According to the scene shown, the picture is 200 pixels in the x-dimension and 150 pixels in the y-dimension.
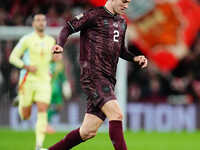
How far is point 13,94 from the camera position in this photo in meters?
16.6

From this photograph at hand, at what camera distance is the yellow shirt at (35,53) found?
37.1ft

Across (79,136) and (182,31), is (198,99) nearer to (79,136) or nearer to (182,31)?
(182,31)

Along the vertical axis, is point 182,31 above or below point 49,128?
above

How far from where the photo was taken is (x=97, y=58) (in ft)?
26.3

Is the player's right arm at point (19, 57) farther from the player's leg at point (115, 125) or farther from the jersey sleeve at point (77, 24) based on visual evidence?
the player's leg at point (115, 125)

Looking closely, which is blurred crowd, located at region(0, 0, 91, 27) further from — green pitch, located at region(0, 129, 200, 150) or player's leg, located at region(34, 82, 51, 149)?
player's leg, located at region(34, 82, 51, 149)

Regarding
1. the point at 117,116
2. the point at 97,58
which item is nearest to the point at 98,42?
the point at 97,58

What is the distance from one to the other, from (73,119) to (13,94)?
1509 millimetres

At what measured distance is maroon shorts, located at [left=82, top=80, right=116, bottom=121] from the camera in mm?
7871

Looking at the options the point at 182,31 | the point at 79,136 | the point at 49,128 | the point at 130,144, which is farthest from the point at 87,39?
the point at 182,31

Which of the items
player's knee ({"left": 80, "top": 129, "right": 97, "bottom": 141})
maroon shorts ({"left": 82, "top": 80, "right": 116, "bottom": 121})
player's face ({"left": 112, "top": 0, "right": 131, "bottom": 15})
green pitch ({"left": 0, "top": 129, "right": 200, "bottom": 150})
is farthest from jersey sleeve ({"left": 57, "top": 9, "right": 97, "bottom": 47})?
green pitch ({"left": 0, "top": 129, "right": 200, "bottom": 150})

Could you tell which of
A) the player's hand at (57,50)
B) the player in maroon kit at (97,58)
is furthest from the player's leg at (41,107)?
the player's hand at (57,50)

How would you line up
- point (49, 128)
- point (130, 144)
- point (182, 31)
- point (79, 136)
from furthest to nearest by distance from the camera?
point (182, 31), point (49, 128), point (130, 144), point (79, 136)

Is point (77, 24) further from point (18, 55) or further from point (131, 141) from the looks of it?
point (131, 141)
